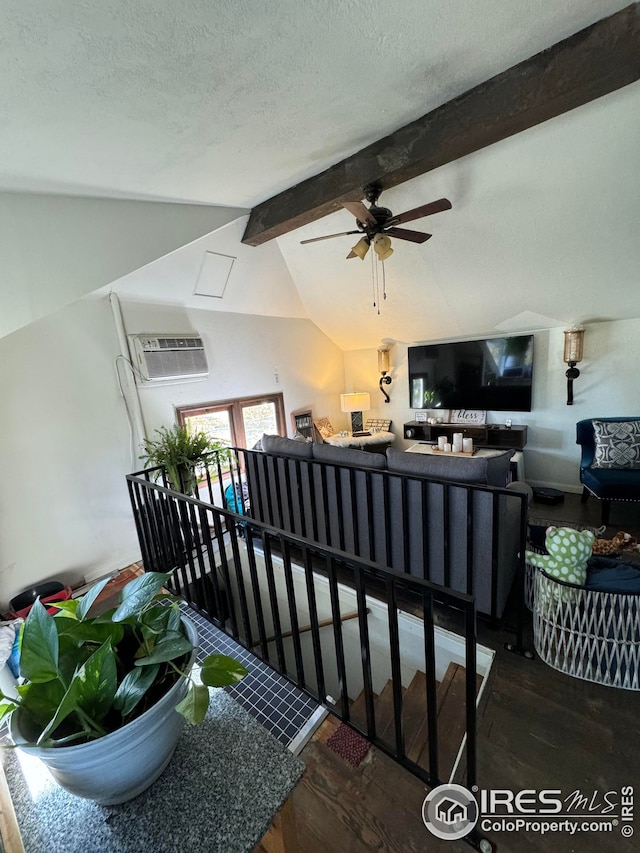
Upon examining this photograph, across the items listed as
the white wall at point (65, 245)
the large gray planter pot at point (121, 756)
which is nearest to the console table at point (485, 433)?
the white wall at point (65, 245)

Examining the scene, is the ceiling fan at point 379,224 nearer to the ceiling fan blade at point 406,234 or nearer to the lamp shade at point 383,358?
the ceiling fan blade at point 406,234

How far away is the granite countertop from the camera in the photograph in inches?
24.9

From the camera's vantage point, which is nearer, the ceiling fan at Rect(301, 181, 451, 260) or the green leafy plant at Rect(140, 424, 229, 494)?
the ceiling fan at Rect(301, 181, 451, 260)

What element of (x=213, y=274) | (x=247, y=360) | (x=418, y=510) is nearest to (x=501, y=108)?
(x=418, y=510)

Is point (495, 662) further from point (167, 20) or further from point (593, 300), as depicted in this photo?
point (593, 300)

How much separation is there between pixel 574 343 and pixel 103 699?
15.9ft

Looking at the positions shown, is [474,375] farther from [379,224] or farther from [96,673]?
[96,673]

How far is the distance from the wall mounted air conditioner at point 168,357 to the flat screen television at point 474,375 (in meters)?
3.12

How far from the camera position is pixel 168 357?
11.3ft

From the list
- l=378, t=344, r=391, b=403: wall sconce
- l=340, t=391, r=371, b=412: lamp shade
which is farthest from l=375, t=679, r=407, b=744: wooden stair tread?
l=378, t=344, r=391, b=403: wall sconce

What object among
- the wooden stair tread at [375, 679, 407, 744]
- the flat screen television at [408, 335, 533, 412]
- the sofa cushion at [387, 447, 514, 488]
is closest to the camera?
the wooden stair tread at [375, 679, 407, 744]

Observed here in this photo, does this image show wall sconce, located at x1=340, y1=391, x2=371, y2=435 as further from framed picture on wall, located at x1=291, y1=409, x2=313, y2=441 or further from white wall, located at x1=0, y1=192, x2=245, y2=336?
white wall, located at x1=0, y1=192, x2=245, y2=336

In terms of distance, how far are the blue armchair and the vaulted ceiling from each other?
53.3 inches

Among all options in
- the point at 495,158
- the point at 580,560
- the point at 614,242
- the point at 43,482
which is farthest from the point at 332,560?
the point at 614,242
